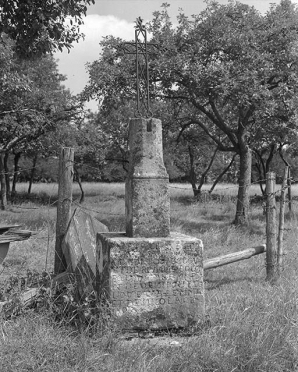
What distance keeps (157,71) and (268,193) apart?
6.58 metres

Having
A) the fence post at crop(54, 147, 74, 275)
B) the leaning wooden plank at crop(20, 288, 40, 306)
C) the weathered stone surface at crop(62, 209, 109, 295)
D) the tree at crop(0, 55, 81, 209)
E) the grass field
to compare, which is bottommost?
the grass field

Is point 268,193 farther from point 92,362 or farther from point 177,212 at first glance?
point 177,212

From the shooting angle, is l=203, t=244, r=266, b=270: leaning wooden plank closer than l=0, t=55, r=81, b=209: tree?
Yes

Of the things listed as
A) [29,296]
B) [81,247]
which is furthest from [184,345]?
[81,247]

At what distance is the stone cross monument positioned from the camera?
4.31 m

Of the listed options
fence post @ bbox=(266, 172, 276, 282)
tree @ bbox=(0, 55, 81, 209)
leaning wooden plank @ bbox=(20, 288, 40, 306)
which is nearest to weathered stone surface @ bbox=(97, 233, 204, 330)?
leaning wooden plank @ bbox=(20, 288, 40, 306)

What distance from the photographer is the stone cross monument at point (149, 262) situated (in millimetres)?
4312

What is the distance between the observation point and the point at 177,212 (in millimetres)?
17250

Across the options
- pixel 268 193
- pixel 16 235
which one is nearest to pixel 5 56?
pixel 16 235

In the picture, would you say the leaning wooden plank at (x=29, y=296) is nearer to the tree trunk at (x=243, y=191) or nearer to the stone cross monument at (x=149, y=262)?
the stone cross monument at (x=149, y=262)

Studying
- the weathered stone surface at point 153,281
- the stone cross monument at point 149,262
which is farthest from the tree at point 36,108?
the weathered stone surface at point 153,281

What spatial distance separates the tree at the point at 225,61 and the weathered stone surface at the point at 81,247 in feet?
21.1

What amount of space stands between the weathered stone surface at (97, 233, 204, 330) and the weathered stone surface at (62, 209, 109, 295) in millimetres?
589

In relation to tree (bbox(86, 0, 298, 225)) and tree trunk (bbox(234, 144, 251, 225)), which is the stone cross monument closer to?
tree (bbox(86, 0, 298, 225))
